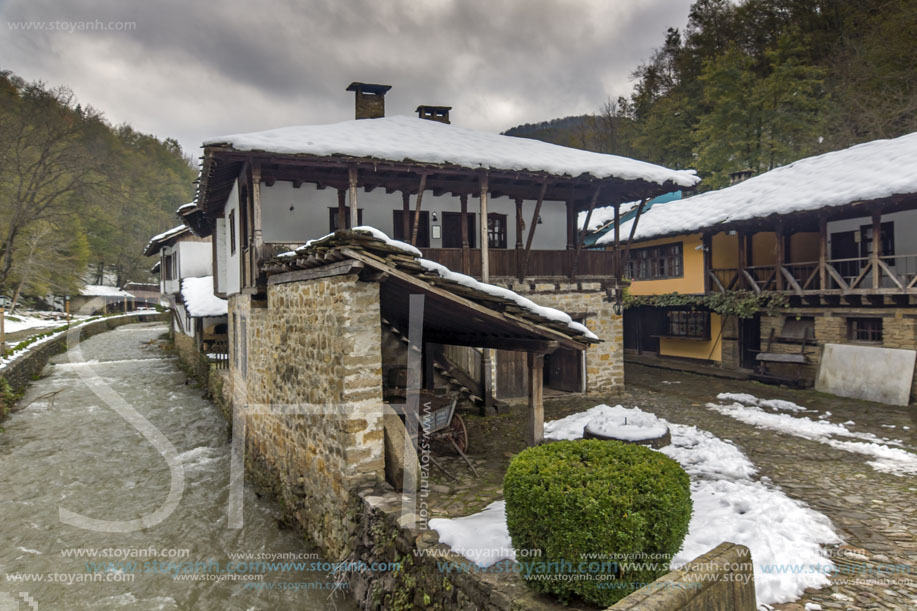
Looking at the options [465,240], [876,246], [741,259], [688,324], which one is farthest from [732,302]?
[465,240]

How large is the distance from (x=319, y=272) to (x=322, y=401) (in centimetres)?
158

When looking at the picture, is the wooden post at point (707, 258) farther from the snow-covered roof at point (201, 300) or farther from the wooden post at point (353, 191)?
the snow-covered roof at point (201, 300)

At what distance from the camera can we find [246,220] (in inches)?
388

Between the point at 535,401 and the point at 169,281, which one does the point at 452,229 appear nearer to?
the point at 535,401

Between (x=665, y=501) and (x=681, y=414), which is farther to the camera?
(x=681, y=414)

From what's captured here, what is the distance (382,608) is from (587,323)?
8.19 meters

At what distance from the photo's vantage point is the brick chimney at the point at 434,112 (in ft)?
46.2

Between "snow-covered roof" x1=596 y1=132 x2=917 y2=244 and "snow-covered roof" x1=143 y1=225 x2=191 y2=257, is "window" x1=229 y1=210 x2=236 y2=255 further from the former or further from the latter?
"snow-covered roof" x1=596 y1=132 x2=917 y2=244

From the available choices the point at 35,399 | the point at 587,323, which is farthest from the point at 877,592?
the point at 35,399

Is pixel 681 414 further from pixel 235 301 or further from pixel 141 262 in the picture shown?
pixel 141 262

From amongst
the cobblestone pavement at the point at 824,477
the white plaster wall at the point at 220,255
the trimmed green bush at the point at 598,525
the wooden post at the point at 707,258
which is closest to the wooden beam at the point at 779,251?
the wooden post at the point at 707,258

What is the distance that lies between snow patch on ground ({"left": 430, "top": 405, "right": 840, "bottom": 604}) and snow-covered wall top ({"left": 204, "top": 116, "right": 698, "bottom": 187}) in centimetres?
641

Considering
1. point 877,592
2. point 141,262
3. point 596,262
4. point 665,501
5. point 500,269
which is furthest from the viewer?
point 141,262

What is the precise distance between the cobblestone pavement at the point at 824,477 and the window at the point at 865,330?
1714 millimetres
